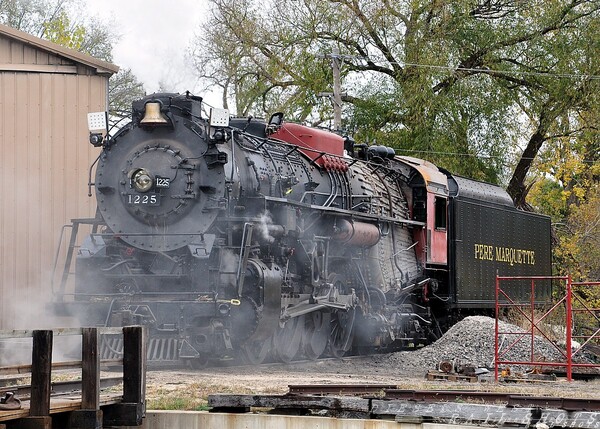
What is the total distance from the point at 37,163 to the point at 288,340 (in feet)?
18.6

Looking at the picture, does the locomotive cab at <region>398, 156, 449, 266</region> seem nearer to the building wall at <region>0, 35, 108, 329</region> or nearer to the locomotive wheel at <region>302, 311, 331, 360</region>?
the locomotive wheel at <region>302, 311, 331, 360</region>

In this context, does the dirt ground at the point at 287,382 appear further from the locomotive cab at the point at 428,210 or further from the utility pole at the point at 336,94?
the utility pole at the point at 336,94

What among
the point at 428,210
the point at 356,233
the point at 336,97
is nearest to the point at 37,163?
the point at 356,233

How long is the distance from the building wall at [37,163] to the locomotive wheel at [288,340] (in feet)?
14.1

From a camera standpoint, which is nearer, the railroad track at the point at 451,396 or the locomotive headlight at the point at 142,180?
the railroad track at the point at 451,396

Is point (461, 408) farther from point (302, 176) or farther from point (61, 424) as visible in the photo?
point (302, 176)

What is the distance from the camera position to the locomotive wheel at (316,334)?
17.2 metres

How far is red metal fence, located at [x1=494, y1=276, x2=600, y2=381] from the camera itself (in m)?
15.2

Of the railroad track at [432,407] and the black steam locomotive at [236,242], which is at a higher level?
the black steam locomotive at [236,242]

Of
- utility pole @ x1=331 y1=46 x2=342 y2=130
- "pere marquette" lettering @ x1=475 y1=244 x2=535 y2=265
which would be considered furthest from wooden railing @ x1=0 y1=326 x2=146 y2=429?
utility pole @ x1=331 y1=46 x2=342 y2=130

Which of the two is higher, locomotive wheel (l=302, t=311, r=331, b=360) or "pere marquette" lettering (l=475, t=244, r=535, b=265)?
"pere marquette" lettering (l=475, t=244, r=535, b=265)

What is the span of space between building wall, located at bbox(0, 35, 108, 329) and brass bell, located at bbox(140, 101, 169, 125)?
3.50 metres

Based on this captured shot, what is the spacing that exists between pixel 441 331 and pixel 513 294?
135 inches

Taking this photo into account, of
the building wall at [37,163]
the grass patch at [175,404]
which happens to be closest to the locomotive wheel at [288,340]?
the building wall at [37,163]
